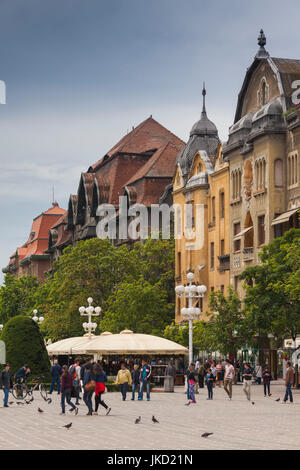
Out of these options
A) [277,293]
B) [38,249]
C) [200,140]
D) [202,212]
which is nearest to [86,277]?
[202,212]

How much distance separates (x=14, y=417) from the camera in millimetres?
29391

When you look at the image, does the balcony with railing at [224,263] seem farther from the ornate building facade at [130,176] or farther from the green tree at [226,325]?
the ornate building facade at [130,176]

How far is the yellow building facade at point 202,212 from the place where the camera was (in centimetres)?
7294

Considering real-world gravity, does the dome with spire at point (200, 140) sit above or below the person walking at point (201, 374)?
above

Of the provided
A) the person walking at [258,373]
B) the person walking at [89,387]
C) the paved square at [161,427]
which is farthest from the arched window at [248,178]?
the person walking at [89,387]

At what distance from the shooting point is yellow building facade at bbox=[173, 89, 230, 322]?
72.9 m

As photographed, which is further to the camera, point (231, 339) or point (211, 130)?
point (211, 130)

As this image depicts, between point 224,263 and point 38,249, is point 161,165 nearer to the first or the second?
point 224,263

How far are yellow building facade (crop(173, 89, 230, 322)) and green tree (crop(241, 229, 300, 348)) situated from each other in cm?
2041

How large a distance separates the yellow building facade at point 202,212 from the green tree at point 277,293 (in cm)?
2041

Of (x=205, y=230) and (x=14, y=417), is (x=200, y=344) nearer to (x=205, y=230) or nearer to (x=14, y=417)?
(x=205, y=230)

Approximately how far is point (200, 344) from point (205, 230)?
14039 mm

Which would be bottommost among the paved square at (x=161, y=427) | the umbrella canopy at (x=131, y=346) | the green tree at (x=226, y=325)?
the paved square at (x=161, y=427)

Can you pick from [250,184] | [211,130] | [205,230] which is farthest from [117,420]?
[211,130]
